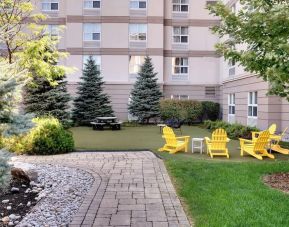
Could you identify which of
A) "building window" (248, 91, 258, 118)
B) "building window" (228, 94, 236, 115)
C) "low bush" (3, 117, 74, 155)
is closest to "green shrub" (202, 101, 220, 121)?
"building window" (228, 94, 236, 115)

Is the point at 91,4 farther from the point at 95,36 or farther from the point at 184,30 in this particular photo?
the point at 184,30

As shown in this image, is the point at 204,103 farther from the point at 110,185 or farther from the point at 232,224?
the point at 232,224

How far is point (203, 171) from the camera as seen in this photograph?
9.27 m

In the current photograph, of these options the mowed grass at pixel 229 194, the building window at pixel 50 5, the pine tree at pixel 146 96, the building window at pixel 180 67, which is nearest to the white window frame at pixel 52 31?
the building window at pixel 50 5

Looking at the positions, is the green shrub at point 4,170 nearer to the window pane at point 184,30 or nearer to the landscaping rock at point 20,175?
the landscaping rock at point 20,175

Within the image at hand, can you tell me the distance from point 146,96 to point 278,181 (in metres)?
21.1

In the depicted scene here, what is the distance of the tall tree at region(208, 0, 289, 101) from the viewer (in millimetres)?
6801

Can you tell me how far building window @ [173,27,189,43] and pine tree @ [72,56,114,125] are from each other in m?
7.55

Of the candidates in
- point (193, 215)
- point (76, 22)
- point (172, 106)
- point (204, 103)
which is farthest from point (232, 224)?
point (76, 22)

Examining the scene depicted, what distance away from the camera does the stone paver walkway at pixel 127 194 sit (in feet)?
17.9

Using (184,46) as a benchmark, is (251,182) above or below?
below

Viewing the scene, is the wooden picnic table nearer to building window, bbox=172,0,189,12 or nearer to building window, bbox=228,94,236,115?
building window, bbox=228,94,236,115

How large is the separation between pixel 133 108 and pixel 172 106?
3145 millimetres

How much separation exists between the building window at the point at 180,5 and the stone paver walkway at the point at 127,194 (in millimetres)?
22844
